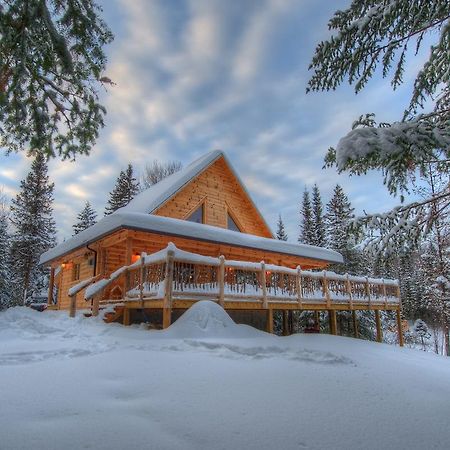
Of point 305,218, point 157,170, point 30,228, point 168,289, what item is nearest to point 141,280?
point 168,289

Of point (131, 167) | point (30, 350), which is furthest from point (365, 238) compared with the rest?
point (131, 167)

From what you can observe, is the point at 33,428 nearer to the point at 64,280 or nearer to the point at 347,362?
the point at 347,362

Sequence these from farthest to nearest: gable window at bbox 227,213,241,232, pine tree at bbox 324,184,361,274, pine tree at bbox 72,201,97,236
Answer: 1. pine tree at bbox 72,201,97,236
2. pine tree at bbox 324,184,361,274
3. gable window at bbox 227,213,241,232

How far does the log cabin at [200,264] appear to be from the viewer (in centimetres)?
915

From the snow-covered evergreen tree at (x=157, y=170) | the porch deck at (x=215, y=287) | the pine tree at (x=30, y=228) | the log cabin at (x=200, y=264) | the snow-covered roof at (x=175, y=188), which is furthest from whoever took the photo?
the snow-covered evergreen tree at (x=157, y=170)

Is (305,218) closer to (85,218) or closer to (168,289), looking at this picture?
(85,218)

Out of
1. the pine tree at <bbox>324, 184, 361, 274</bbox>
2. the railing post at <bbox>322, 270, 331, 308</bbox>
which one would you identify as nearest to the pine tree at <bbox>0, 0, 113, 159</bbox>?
the railing post at <bbox>322, 270, 331, 308</bbox>

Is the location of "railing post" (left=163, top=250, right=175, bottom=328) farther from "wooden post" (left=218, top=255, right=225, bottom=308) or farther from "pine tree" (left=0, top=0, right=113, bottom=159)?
"pine tree" (left=0, top=0, right=113, bottom=159)

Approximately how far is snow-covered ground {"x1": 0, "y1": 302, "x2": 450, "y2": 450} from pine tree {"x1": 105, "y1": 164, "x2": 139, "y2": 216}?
31008mm

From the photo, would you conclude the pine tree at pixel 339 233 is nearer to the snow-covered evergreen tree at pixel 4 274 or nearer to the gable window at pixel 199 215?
the gable window at pixel 199 215

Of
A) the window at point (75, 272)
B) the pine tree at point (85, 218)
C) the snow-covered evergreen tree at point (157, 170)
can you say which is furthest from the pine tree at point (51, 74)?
the pine tree at point (85, 218)

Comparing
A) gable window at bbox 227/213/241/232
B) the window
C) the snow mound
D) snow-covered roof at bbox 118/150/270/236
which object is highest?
snow-covered roof at bbox 118/150/270/236

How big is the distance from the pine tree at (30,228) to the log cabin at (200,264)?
13014 mm

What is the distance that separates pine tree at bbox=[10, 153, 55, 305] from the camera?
3009cm
